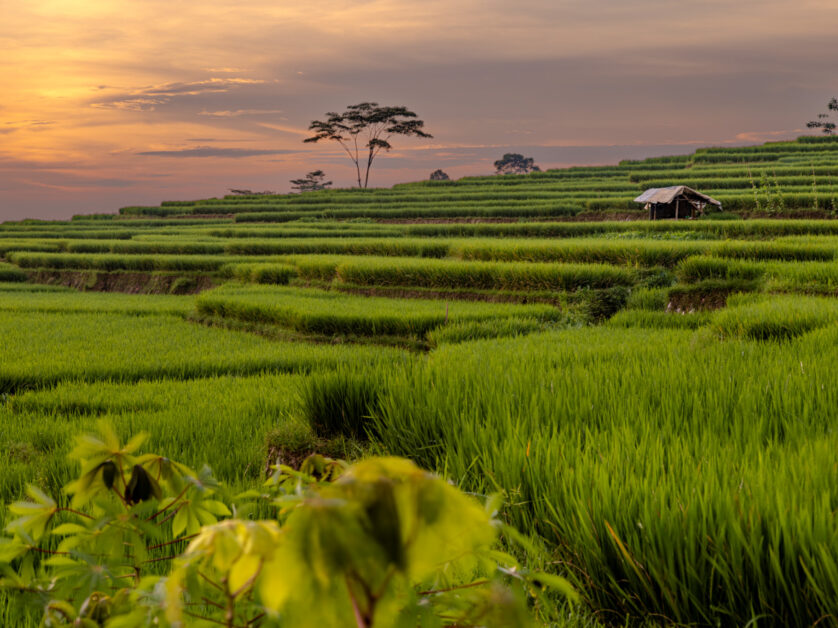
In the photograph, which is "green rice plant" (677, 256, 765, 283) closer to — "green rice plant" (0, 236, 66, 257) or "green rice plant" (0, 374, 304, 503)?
"green rice plant" (0, 374, 304, 503)

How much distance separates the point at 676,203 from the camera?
945 inches

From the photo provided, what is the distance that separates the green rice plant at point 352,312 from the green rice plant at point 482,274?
1.01 m

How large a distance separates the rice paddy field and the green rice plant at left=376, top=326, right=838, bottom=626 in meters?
0.01

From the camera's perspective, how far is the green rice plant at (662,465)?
1759 mm

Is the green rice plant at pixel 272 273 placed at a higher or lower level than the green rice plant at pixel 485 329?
higher

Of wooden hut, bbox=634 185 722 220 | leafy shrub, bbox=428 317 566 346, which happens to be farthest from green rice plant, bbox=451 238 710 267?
wooden hut, bbox=634 185 722 220

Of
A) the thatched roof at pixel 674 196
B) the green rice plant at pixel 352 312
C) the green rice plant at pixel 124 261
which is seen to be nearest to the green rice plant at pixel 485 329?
the green rice plant at pixel 352 312

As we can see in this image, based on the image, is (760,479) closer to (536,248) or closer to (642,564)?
(642,564)

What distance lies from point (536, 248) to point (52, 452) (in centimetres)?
1157

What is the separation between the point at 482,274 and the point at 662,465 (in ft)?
35.2

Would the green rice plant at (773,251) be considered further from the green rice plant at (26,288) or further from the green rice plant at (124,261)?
the green rice plant at (26,288)

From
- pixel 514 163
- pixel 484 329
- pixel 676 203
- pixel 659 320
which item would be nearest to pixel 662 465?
pixel 484 329

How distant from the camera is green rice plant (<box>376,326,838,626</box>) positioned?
176cm

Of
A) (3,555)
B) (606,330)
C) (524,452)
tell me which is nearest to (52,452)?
(524,452)
